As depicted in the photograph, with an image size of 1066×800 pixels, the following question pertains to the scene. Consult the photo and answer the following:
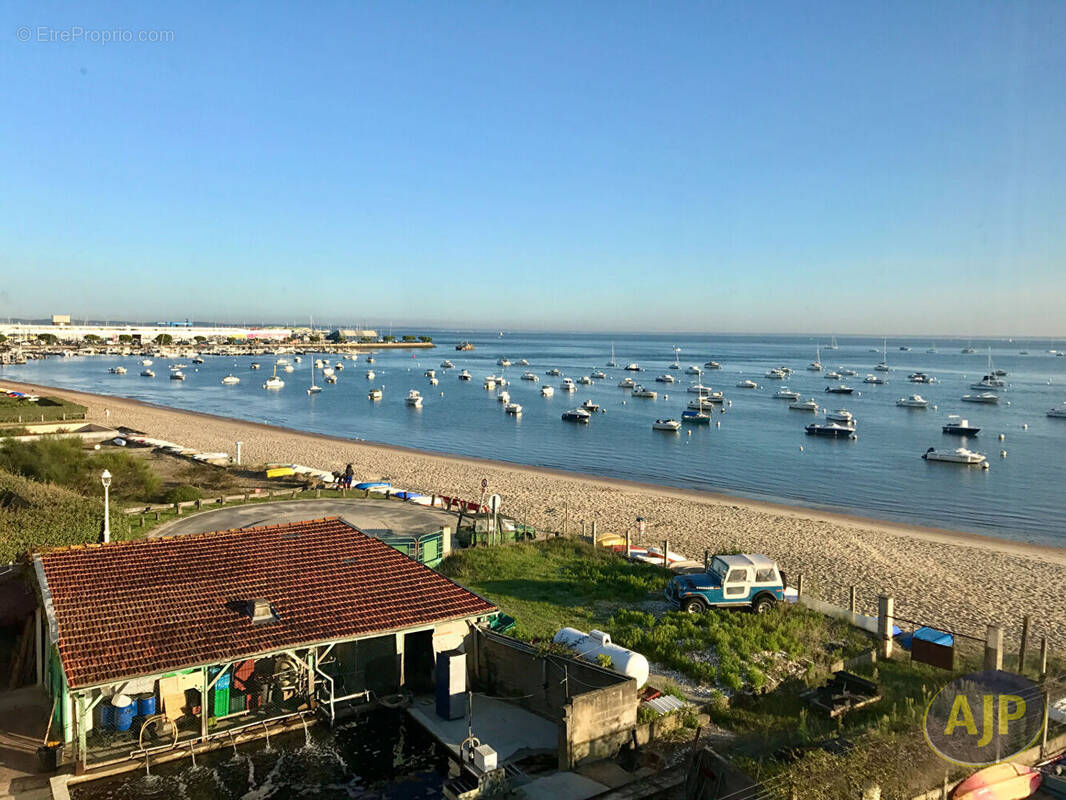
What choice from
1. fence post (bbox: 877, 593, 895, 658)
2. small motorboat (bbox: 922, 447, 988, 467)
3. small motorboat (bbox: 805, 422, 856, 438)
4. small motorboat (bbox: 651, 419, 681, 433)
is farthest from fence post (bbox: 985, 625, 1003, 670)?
small motorboat (bbox: 805, 422, 856, 438)

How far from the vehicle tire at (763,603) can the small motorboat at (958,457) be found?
46.4 metres

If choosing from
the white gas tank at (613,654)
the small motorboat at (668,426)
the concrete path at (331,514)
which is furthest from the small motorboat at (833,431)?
the white gas tank at (613,654)

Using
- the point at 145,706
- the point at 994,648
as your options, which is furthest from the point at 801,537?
the point at 145,706

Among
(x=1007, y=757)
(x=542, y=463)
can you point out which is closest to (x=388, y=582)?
(x=1007, y=757)

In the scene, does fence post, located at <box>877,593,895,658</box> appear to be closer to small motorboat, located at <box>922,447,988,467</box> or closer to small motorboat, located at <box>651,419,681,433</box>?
small motorboat, located at <box>922,447,988,467</box>

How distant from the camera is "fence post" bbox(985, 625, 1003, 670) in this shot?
15195 millimetres

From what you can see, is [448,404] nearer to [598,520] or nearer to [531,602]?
[598,520]

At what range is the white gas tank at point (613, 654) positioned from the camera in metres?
13.5

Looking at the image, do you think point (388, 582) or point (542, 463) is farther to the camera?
point (542, 463)

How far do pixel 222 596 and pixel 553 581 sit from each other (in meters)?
10.4

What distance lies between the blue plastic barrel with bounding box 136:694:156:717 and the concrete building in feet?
0.05

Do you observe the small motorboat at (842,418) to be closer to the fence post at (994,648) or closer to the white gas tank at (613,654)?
the fence post at (994,648)

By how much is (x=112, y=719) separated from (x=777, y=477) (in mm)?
46332

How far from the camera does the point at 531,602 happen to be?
2006 cm
